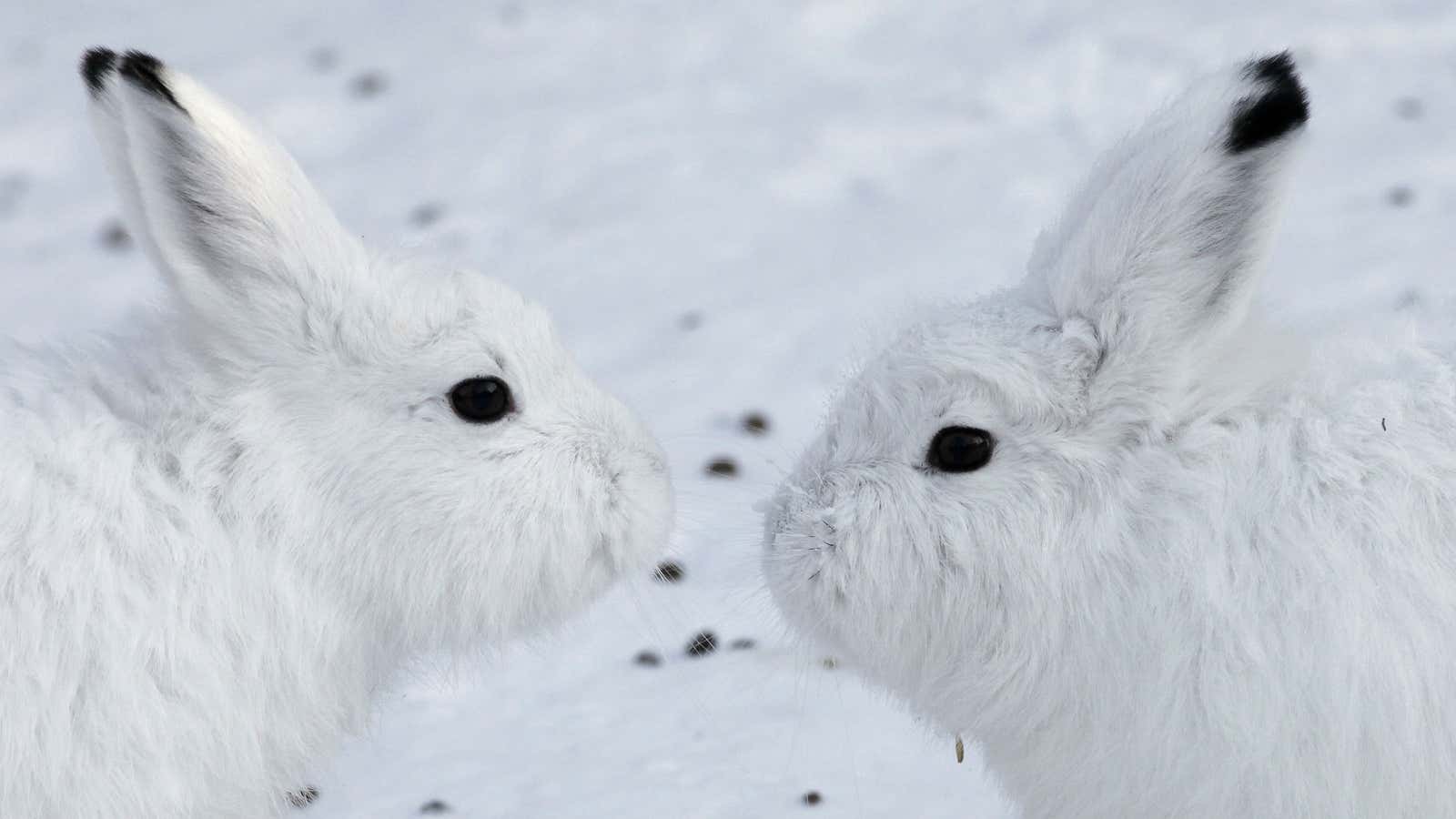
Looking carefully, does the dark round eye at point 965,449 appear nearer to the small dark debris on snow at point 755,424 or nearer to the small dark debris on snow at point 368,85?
the small dark debris on snow at point 755,424

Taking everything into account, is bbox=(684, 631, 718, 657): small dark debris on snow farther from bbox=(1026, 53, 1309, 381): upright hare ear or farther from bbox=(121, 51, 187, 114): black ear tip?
bbox=(121, 51, 187, 114): black ear tip

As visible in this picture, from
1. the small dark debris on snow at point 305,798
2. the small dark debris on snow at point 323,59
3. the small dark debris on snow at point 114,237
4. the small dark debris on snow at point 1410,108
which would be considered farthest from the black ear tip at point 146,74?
the small dark debris on snow at point 1410,108

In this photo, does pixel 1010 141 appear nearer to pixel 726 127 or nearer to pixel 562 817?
pixel 726 127

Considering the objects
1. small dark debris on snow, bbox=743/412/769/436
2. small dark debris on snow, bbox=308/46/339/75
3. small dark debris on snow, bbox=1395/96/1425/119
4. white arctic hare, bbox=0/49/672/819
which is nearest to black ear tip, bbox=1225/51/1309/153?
white arctic hare, bbox=0/49/672/819

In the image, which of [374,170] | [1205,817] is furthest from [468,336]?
[374,170]

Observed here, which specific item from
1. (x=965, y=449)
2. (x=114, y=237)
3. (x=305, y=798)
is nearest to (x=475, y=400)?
(x=965, y=449)
